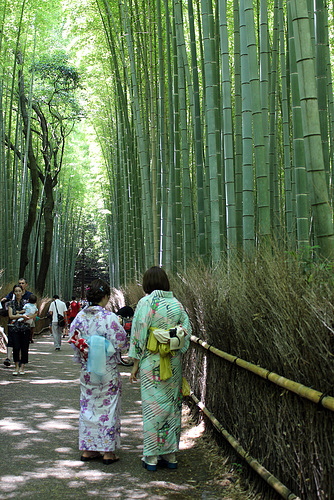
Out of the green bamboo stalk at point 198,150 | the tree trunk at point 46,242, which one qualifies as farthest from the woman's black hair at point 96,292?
the tree trunk at point 46,242

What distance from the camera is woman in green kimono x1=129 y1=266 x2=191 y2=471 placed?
3.18 metres

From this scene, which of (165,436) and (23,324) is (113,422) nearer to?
(165,436)

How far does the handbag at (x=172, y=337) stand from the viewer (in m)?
3.21

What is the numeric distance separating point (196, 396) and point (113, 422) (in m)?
1.14

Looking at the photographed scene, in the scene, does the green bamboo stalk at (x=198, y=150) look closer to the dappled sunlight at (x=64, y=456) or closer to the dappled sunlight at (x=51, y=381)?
the dappled sunlight at (x=64, y=456)

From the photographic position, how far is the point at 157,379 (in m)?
3.24

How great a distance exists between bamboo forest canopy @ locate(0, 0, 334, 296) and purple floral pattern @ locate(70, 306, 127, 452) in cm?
94

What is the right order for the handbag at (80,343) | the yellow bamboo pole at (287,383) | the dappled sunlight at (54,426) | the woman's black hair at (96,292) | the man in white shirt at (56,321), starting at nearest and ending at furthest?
the yellow bamboo pole at (287,383) → the handbag at (80,343) → the woman's black hair at (96,292) → the dappled sunlight at (54,426) → the man in white shirt at (56,321)

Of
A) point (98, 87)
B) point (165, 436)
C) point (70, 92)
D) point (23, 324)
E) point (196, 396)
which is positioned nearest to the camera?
point (165, 436)

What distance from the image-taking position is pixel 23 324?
6.82 m

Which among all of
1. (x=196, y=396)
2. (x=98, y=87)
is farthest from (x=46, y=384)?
(x=98, y=87)

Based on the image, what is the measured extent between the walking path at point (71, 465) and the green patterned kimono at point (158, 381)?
184 mm

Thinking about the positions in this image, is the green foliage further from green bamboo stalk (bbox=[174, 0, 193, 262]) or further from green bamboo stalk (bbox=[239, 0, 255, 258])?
green bamboo stalk (bbox=[239, 0, 255, 258])

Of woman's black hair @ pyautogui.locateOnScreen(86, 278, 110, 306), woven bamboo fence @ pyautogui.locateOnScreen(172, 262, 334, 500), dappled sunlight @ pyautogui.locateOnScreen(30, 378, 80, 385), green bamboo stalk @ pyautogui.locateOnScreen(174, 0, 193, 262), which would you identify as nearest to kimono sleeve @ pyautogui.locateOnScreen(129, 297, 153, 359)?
woman's black hair @ pyautogui.locateOnScreen(86, 278, 110, 306)
